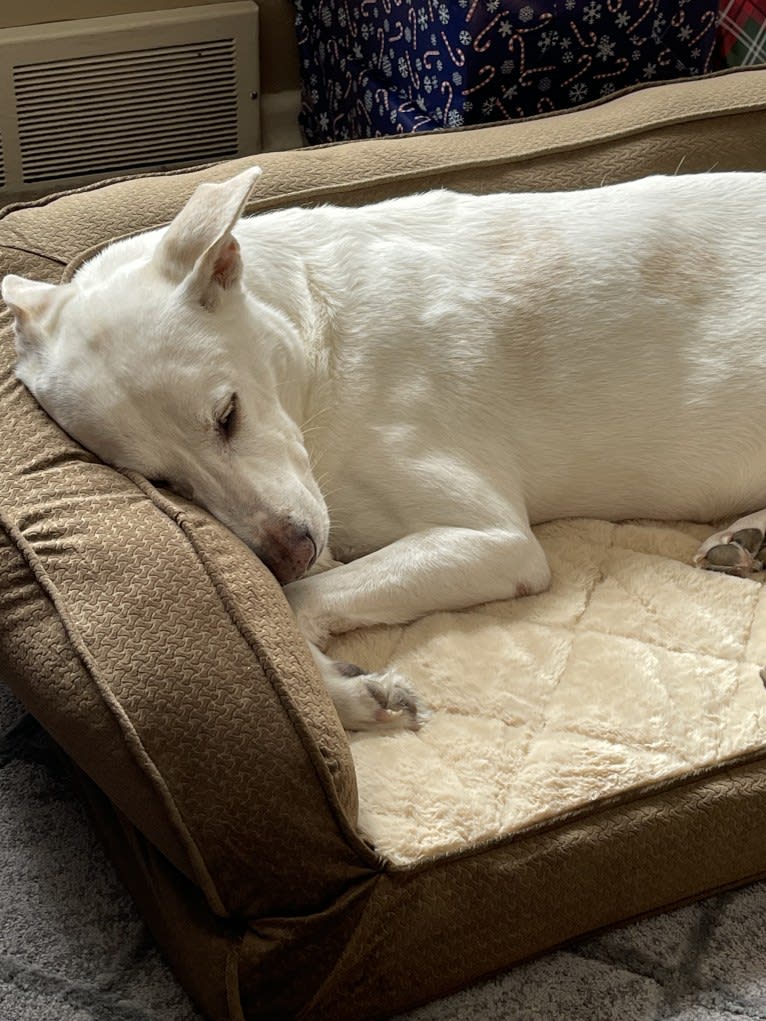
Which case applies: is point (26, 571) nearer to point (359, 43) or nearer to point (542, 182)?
point (542, 182)

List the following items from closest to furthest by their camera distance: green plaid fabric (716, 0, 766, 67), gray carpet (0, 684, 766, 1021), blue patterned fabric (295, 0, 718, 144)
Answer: gray carpet (0, 684, 766, 1021) → blue patterned fabric (295, 0, 718, 144) → green plaid fabric (716, 0, 766, 67)

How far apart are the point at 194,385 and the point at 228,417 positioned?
3.0 inches

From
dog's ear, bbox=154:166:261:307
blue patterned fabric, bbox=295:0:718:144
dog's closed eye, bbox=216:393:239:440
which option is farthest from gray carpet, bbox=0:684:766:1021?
blue patterned fabric, bbox=295:0:718:144

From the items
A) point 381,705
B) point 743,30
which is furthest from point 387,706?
point 743,30

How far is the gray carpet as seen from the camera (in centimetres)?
188

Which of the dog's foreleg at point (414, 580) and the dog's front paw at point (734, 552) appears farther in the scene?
the dog's front paw at point (734, 552)

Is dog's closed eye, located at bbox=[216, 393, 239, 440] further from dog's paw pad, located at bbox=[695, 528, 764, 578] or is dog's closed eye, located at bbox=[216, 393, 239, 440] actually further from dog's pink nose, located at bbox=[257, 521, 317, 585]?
dog's paw pad, located at bbox=[695, 528, 764, 578]

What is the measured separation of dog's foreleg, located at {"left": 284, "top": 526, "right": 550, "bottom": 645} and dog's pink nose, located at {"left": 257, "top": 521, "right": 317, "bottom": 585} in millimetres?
132

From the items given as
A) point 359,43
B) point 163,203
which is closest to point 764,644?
point 163,203

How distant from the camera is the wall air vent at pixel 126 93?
13.0 feet

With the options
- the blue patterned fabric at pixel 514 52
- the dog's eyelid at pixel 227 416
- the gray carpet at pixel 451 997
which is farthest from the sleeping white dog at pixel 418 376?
the blue patterned fabric at pixel 514 52

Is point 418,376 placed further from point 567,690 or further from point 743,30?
point 743,30

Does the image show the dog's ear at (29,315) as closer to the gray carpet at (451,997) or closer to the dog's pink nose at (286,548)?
the dog's pink nose at (286,548)

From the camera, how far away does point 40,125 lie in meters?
4.06
